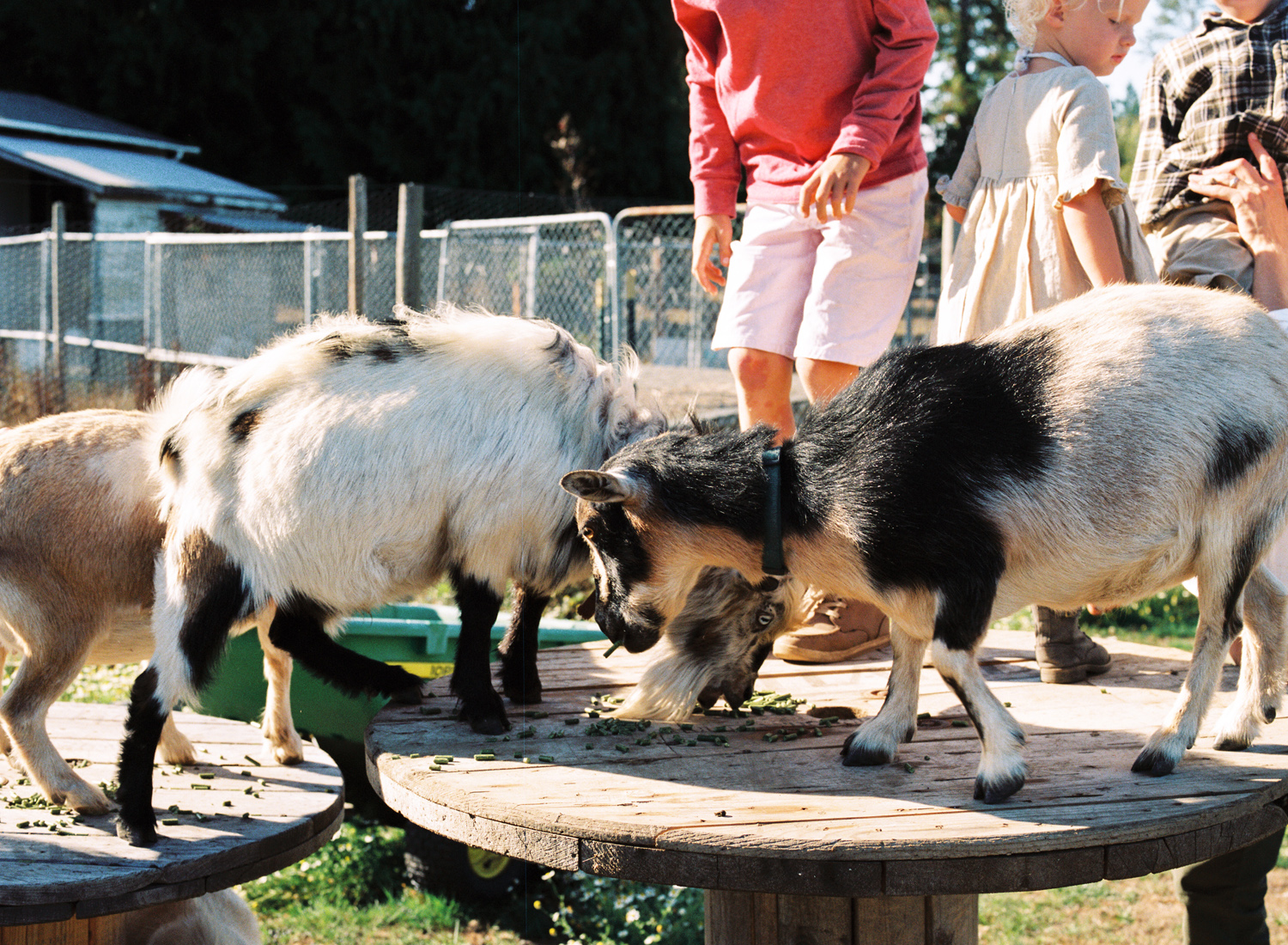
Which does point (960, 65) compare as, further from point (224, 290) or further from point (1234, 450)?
point (1234, 450)

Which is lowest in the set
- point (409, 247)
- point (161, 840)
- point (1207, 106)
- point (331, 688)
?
point (331, 688)

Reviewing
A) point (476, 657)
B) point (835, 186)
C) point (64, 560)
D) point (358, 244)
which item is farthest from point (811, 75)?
point (358, 244)

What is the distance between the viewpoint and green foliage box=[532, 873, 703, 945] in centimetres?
458

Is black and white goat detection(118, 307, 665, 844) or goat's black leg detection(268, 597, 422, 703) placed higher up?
black and white goat detection(118, 307, 665, 844)

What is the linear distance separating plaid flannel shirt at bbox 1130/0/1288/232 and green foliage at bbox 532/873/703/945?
3.04m

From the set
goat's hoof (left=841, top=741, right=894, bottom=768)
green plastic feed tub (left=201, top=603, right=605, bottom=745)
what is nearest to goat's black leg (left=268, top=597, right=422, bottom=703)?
goat's hoof (left=841, top=741, right=894, bottom=768)

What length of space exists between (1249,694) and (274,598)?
226 centimetres

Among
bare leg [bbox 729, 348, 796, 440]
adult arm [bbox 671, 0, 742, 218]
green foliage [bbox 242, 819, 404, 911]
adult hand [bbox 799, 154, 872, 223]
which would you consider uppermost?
adult arm [bbox 671, 0, 742, 218]

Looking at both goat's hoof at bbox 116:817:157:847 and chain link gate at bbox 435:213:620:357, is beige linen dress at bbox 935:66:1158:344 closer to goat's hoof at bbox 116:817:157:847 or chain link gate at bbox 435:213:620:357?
goat's hoof at bbox 116:817:157:847

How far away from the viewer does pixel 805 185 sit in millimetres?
3309

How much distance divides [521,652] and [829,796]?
1.04 metres

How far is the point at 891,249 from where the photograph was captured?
3502 mm

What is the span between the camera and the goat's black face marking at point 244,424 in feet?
9.24

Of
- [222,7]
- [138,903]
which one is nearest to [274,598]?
[138,903]
